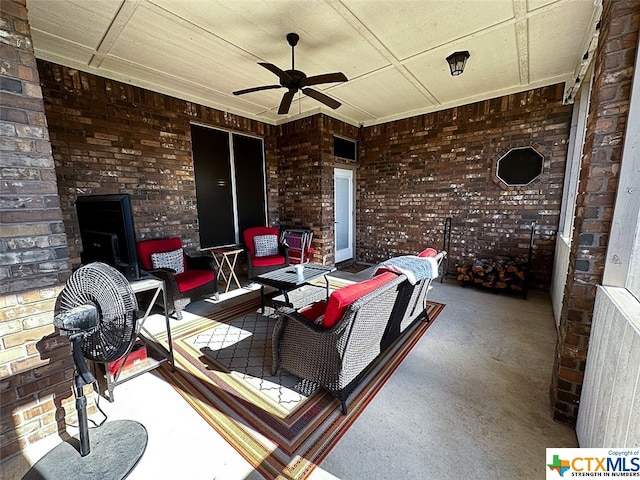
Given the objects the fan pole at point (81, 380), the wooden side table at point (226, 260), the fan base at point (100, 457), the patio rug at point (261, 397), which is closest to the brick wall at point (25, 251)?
the fan base at point (100, 457)

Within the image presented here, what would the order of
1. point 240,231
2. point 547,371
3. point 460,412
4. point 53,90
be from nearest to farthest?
1. point 460,412
2. point 547,371
3. point 53,90
4. point 240,231

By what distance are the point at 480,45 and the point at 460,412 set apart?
3.21 m

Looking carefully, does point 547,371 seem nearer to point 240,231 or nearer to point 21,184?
point 21,184

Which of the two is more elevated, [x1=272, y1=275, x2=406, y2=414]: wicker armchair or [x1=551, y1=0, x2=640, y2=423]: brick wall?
[x1=551, y1=0, x2=640, y2=423]: brick wall

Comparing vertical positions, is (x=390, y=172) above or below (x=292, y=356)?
above

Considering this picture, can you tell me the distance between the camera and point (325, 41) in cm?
247

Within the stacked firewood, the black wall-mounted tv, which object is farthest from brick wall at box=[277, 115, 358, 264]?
the black wall-mounted tv

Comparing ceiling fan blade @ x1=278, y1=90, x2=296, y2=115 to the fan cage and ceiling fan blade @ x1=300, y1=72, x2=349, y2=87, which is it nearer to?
ceiling fan blade @ x1=300, y1=72, x2=349, y2=87

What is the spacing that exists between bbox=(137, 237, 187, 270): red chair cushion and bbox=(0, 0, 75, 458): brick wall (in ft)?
5.97

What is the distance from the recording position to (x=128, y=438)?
1.47 m

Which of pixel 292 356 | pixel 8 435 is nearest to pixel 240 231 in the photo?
pixel 292 356

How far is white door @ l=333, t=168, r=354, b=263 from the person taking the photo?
5.07 meters

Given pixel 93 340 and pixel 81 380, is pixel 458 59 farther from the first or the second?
pixel 81 380

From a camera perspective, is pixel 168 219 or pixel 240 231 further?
pixel 240 231
